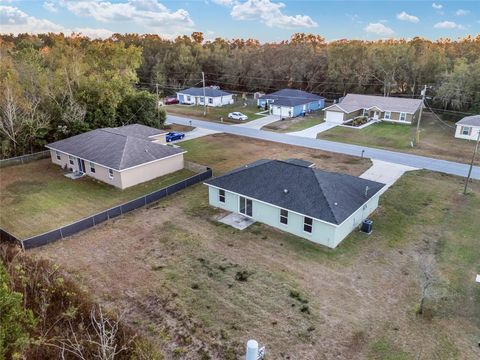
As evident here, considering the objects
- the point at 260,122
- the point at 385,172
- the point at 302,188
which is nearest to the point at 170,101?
the point at 260,122

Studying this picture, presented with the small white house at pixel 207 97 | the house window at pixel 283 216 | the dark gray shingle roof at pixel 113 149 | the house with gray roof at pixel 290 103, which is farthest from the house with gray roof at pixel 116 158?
the small white house at pixel 207 97

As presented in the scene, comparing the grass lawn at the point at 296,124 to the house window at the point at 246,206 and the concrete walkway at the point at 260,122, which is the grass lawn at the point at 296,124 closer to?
the concrete walkway at the point at 260,122

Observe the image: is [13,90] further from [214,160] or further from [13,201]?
[214,160]

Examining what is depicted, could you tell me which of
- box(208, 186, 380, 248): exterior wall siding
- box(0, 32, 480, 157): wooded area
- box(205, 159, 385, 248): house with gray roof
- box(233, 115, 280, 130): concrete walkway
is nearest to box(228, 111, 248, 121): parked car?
box(233, 115, 280, 130): concrete walkway

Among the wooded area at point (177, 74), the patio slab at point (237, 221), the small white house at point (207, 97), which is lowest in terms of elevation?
the patio slab at point (237, 221)

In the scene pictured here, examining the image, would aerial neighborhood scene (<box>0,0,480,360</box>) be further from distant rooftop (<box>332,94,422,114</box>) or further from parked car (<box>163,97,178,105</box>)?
parked car (<box>163,97,178,105</box>)

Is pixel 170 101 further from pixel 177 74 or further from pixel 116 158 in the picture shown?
pixel 116 158
